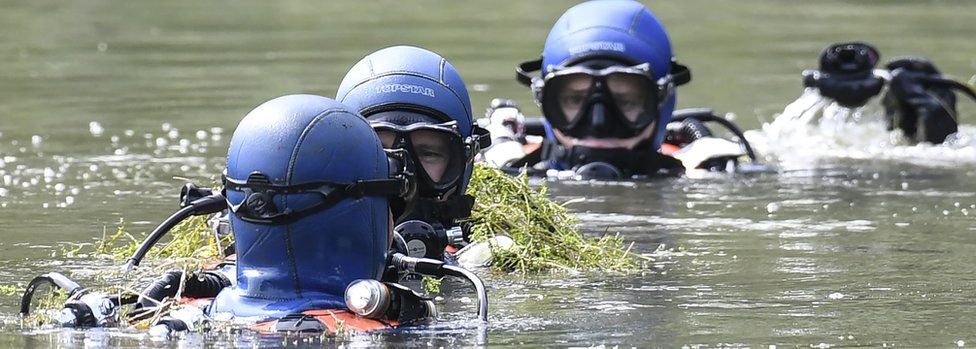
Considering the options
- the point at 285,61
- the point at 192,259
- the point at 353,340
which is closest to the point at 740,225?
the point at 192,259

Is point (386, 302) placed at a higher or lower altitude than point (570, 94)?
lower

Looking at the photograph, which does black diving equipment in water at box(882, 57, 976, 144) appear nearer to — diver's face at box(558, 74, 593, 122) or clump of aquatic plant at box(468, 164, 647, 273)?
diver's face at box(558, 74, 593, 122)

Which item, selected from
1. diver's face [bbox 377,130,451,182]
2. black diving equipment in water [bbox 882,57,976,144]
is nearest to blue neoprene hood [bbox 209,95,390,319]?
diver's face [bbox 377,130,451,182]

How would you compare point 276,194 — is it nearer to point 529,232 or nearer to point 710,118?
point 529,232

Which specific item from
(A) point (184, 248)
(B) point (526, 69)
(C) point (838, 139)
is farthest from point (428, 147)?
(C) point (838, 139)

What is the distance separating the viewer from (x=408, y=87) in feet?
26.4

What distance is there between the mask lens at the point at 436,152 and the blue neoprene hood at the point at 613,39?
4171 mm

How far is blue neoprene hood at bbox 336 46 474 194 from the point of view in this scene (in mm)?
8031

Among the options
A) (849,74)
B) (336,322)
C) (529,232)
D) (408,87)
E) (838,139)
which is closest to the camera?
(336,322)

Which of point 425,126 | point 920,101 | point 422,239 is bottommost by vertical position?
point 422,239

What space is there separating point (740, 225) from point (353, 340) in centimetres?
428

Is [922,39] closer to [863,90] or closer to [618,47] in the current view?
[863,90]

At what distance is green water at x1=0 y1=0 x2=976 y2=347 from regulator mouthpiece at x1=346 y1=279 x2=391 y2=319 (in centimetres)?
28

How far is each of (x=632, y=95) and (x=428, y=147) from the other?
430 cm
